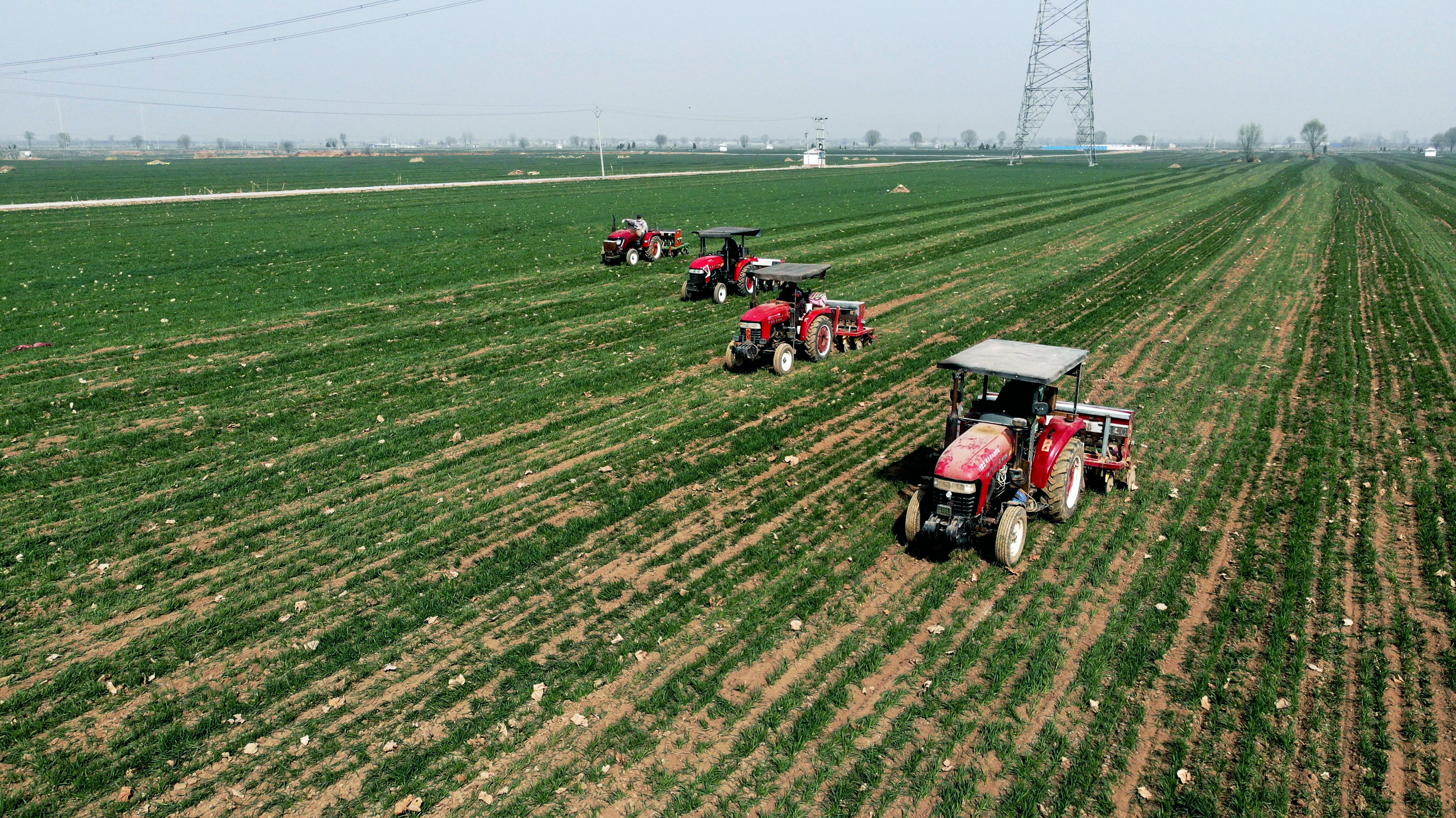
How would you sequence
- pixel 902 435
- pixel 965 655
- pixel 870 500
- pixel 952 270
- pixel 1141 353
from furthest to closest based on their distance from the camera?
pixel 952 270, pixel 1141 353, pixel 902 435, pixel 870 500, pixel 965 655

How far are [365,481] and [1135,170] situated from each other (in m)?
114

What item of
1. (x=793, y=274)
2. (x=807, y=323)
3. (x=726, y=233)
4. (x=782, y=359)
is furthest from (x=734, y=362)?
(x=726, y=233)

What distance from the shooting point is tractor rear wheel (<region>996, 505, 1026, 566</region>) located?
9531 mm

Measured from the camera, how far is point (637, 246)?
30516mm

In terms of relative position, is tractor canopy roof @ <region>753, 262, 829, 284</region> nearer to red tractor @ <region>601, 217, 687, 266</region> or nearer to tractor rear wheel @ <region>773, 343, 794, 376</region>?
tractor rear wheel @ <region>773, 343, 794, 376</region>

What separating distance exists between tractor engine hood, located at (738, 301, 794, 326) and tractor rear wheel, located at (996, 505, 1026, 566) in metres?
8.22

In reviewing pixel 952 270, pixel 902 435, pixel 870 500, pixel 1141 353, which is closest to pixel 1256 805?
pixel 870 500

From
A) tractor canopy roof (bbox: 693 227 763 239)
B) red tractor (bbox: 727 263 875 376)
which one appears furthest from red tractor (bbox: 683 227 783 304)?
red tractor (bbox: 727 263 875 376)

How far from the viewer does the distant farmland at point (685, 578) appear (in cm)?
682

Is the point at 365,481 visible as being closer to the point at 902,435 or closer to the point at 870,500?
the point at 870,500

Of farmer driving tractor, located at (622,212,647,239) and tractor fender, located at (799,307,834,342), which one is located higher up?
farmer driving tractor, located at (622,212,647,239)

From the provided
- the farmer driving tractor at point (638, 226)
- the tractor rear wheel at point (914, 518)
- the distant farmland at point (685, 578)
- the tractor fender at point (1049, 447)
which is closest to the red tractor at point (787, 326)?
the distant farmland at point (685, 578)

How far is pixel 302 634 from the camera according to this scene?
8594mm

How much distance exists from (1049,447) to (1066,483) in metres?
0.56
